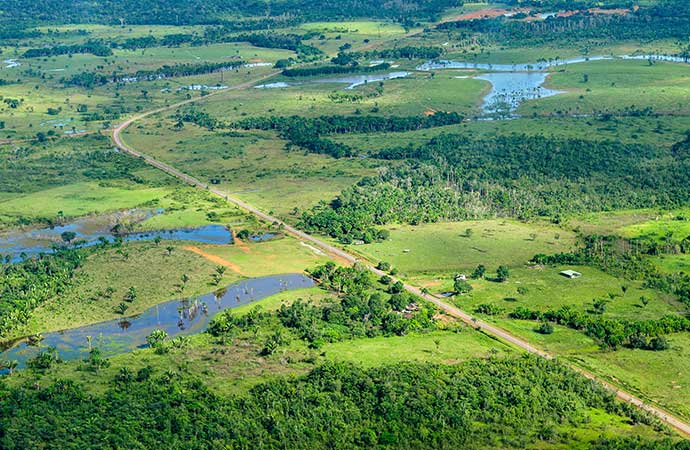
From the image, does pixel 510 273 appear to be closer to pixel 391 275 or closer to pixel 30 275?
pixel 391 275

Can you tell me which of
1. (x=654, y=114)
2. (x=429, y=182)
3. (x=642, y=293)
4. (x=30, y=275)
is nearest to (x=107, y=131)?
(x=429, y=182)

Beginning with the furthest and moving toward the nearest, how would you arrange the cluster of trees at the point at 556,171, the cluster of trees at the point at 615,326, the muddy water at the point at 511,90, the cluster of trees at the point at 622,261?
the muddy water at the point at 511,90 → the cluster of trees at the point at 556,171 → the cluster of trees at the point at 622,261 → the cluster of trees at the point at 615,326

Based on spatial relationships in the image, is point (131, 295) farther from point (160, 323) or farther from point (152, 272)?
point (152, 272)

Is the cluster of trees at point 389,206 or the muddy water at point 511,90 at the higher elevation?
the muddy water at point 511,90

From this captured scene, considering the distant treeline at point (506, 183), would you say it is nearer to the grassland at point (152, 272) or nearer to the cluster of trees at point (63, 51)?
the grassland at point (152, 272)

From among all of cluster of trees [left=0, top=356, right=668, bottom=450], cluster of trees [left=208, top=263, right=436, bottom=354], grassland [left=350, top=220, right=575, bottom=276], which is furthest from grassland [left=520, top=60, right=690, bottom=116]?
cluster of trees [left=0, top=356, right=668, bottom=450]

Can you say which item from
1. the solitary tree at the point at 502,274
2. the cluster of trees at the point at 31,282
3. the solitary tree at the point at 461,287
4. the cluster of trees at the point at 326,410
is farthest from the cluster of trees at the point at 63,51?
the cluster of trees at the point at 326,410

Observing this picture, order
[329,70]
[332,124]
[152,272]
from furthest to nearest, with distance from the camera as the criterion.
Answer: [329,70], [332,124], [152,272]

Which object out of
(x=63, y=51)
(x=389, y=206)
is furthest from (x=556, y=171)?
(x=63, y=51)
